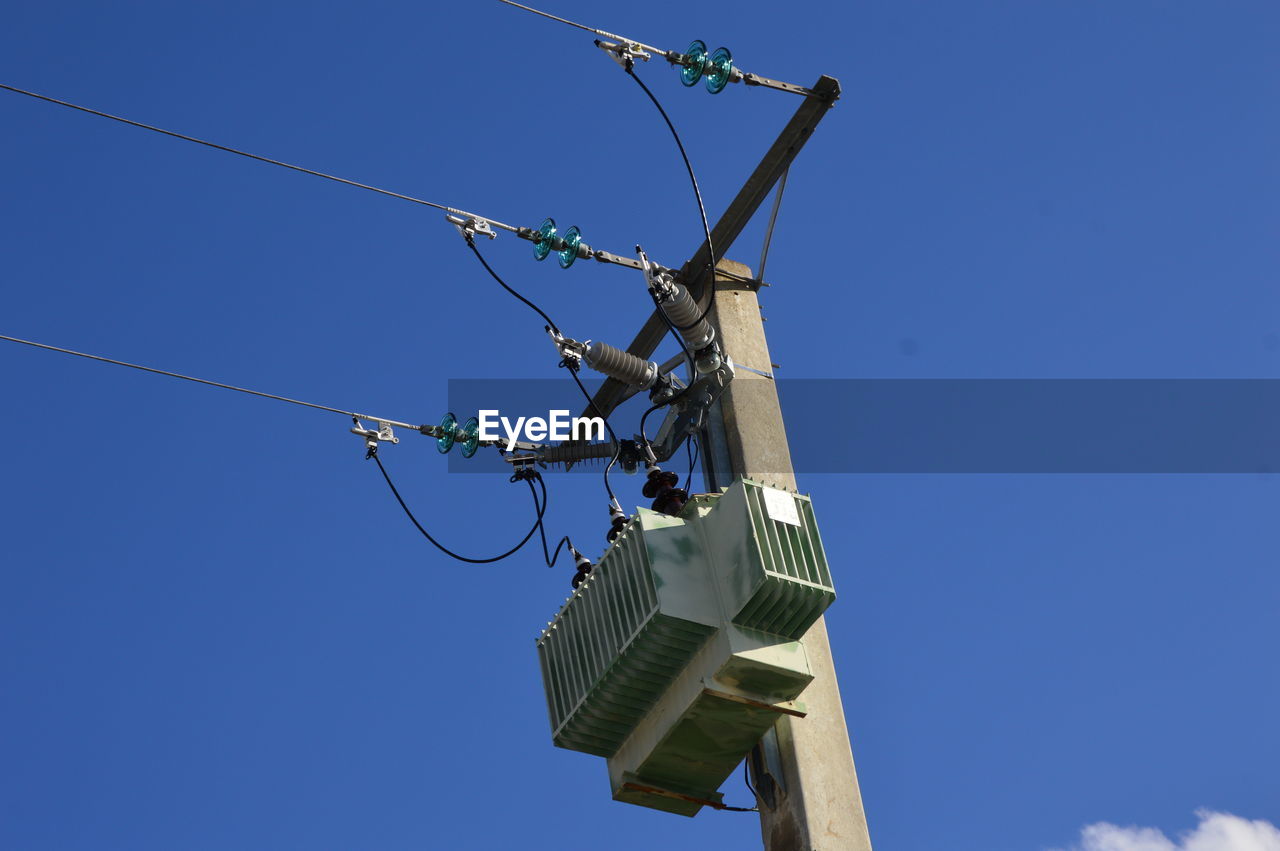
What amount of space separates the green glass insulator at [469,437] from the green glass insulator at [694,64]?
2.02 metres

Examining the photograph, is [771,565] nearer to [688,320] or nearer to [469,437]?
[688,320]

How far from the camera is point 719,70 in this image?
7180 mm

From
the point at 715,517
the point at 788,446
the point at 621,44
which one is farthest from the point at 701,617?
the point at 621,44

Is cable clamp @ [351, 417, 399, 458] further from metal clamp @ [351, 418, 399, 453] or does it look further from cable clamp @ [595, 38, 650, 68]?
cable clamp @ [595, 38, 650, 68]

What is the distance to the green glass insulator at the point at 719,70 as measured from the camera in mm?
7141

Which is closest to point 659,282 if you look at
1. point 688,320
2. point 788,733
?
point 688,320

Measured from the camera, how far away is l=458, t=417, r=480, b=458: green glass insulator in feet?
26.5

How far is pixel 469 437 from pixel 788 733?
265 centimetres

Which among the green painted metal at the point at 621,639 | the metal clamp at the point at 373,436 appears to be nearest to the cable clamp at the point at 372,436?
the metal clamp at the point at 373,436

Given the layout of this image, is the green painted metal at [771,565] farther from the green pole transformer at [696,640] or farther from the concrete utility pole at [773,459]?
the concrete utility pole at [773,459]

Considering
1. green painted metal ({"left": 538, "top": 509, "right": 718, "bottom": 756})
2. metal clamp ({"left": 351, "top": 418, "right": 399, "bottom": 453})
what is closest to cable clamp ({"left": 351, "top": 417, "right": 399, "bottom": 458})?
metal clamp ({"left": 351, "top": 418, "right": 399, "bottom": 453})

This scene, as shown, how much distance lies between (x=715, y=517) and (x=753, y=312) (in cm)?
166

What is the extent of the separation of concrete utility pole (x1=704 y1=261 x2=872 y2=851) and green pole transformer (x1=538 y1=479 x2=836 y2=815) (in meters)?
0.13

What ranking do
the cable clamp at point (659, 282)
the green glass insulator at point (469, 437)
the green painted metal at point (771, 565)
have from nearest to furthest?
the green painted metal at point (771, 565) < the cable clamp at point (659, 282) < the green glass insulator at point (469, 437)
